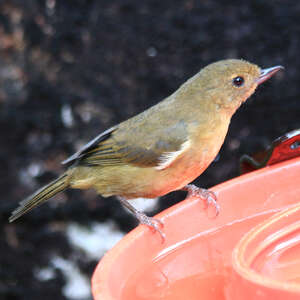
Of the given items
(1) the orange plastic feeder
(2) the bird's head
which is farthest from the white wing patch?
(1) the orange plastic feeder

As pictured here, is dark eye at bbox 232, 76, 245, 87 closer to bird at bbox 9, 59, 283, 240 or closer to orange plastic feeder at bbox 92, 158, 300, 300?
bird at bbox 9, 59, 283, 240

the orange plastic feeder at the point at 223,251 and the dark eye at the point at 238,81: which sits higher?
the dark eye at the point at 238,81

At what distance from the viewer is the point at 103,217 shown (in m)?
4.78

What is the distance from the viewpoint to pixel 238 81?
12.1 feet

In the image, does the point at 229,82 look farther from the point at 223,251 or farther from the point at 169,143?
the point at 223,251

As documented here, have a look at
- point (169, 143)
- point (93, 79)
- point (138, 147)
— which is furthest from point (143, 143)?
point (93, 79)

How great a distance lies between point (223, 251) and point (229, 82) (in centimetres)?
147

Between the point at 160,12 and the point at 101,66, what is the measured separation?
0.59 m

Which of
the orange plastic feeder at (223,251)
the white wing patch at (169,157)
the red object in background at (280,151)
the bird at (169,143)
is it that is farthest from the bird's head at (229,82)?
the orange plastic feeder at (223,251)

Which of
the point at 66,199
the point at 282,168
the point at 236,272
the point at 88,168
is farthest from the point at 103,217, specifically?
the point at 236,272

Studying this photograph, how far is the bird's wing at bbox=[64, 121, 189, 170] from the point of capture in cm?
353

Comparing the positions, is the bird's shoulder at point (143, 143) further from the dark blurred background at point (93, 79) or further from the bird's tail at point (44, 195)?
the dark blurred background at point (93, 79)

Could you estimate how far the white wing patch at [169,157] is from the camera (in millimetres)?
3447

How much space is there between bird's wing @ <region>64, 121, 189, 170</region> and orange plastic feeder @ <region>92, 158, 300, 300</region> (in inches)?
31.5
